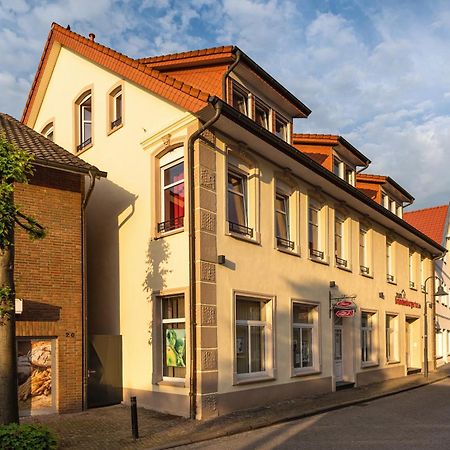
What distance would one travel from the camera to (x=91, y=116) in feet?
55.1

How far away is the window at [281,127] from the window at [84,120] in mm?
5834

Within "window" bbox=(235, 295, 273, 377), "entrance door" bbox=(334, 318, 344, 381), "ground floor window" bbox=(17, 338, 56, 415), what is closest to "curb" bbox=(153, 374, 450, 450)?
"window" bbox=(235, 295, 273, 377)

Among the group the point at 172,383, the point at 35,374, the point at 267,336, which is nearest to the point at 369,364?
the point at 267,336

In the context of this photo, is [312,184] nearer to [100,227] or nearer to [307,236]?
[307,236]

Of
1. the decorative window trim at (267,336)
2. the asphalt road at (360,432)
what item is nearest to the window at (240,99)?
the decorative window trim at (267,336)

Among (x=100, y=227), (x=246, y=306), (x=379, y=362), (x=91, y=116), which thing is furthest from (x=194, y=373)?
(x=379, y=362)

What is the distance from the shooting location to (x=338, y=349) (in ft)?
61.5

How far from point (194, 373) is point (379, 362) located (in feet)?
38.6

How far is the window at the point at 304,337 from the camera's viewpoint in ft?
51.0

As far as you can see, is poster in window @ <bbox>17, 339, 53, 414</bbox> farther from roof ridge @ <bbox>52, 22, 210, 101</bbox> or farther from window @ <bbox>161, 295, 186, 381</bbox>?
roof ridge @ <bbox>52, 22, 210, 101</bbox>

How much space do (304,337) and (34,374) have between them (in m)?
7.68

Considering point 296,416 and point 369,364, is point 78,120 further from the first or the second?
point 369,364

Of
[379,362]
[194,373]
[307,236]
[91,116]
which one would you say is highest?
[91,116]

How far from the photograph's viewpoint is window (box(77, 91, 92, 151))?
56.5 ft
